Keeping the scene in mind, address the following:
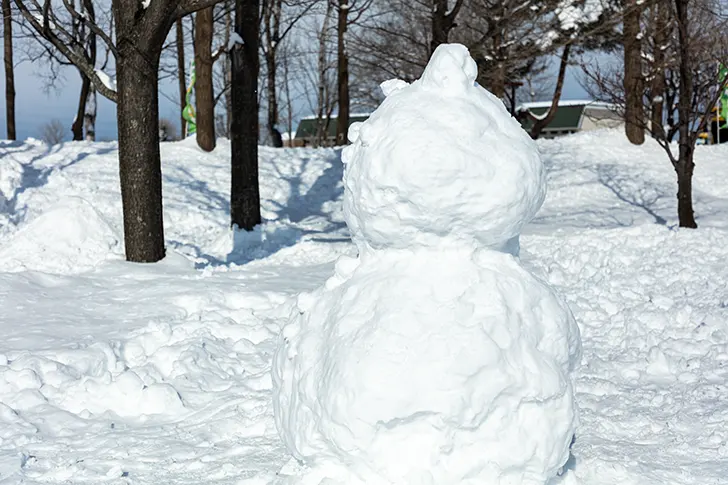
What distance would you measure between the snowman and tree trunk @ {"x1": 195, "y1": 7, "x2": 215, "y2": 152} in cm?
1194

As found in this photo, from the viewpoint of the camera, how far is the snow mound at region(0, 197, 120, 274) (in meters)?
7.77

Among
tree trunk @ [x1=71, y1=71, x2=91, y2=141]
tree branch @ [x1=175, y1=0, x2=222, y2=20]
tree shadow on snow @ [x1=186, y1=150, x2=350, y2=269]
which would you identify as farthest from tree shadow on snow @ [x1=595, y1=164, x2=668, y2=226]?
tree trunk @ [x1=71, y1=71, x2=91, y2=141]

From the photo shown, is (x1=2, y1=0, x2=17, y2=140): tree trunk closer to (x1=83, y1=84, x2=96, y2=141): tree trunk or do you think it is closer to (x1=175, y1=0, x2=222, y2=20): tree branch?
(x1=83, y1=84, x2=96, y2=141): tree trunk

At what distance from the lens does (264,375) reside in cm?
553

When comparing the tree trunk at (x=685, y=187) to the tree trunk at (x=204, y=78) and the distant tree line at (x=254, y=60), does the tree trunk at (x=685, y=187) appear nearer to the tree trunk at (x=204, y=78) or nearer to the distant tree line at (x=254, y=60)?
the distant tree line at (x=254, y=60)

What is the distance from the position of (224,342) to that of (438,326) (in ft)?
10.9

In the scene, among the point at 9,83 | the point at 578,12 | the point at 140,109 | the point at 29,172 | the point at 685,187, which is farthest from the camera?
the point at 9,83

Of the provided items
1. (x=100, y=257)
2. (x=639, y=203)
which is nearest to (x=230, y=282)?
(x=100, y=257)

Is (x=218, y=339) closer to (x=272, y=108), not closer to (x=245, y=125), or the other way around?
(x=245, y=125)

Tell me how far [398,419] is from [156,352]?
10.3ft

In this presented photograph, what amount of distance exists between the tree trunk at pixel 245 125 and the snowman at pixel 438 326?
7178 millimetres

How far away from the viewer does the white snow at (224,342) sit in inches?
167

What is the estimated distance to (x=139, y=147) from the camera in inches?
307

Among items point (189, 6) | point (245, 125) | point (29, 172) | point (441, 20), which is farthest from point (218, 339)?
point (29, 172)
